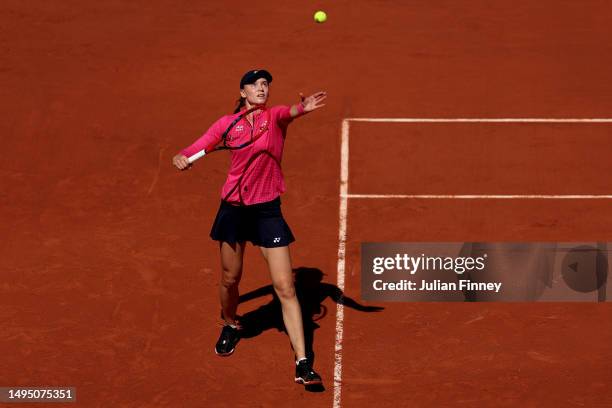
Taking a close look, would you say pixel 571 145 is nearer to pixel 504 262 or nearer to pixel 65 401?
pixel 504 262

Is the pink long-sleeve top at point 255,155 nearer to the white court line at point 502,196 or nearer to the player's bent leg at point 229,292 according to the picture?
the player's bent leg at point 229,292

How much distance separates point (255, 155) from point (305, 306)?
2.60 meters

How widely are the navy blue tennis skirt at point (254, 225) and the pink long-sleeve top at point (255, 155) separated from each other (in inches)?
4.1

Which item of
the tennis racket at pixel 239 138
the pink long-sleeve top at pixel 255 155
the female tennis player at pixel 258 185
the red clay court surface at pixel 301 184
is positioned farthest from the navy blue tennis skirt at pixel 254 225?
the red clay court surface at pixel 301 184

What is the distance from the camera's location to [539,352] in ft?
46.5

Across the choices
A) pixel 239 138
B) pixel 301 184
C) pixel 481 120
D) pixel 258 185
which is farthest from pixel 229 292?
pixel 481 120

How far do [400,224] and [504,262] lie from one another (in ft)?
5.23

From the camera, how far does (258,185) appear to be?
13.4 m

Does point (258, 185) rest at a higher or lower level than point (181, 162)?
lower

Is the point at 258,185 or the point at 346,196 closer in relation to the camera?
the point at 258,185

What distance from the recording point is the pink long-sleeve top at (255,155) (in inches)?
520

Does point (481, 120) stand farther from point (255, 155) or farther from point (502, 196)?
point (255, 155)

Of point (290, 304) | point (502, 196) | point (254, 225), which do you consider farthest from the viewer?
point (502, 196)

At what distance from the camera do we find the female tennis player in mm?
13234
